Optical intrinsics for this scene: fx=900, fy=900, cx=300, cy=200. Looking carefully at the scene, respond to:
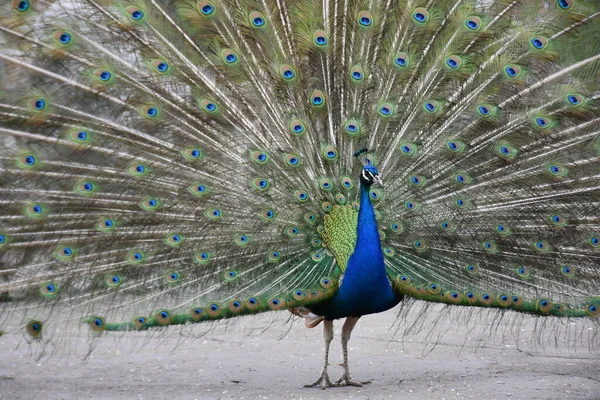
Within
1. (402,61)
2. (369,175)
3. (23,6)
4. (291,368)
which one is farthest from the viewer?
(291,368)

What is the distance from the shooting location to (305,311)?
5059 millimetres

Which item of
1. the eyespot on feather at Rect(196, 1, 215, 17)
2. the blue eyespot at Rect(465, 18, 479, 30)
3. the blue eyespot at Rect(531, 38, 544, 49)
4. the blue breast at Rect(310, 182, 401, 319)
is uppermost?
the eyespot on feather at Rect(196, 1, 215, 17)

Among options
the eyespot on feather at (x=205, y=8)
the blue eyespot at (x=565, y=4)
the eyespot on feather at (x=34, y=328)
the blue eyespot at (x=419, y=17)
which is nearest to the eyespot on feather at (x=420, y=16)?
the blue eyespot at (x=419, y=17)

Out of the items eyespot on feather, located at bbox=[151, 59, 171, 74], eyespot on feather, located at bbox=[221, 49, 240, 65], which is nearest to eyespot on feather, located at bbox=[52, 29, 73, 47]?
eyespot on feather, located at bbox=[151, 59, 171, 74]

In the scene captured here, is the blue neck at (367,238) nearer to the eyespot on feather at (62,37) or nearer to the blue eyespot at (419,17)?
the blue eyespot at (419,17)

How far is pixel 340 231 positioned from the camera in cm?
496

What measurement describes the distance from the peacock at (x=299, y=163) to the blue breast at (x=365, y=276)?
11 millimetres

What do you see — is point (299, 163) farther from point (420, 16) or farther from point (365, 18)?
point (420, 16)

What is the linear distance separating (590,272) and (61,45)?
10.0 feet

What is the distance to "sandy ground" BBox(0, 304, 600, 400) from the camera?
513 cm

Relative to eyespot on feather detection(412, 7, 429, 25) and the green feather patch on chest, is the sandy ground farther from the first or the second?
eyespot on feather detection(412, 7, 429, 25)

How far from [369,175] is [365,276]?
0.56 meters

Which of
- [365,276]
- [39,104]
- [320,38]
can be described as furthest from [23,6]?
[365,276]

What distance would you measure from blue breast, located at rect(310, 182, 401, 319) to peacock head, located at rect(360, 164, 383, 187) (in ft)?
0.19
